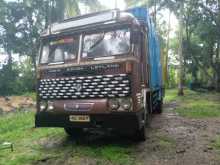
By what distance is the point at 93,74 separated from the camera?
6832mm

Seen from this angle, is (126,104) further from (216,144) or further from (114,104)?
(216,144)

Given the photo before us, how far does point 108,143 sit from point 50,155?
5.09ft

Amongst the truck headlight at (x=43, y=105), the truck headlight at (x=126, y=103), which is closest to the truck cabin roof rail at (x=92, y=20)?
the truck headlight at (x=43, y=105)

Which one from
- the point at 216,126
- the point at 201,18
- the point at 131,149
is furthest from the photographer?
the point at 201,18

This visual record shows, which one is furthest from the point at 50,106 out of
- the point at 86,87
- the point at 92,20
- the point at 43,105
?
the point at 92,20

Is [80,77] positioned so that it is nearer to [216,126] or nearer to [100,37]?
[100,37]

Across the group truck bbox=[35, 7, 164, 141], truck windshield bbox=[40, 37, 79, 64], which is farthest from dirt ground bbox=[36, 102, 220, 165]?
truck windshield bbox=[40, 37, 79, 64]

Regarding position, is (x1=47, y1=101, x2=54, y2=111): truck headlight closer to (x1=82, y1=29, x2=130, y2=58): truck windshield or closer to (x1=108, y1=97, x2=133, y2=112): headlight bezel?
(x1=82, y1=29, x2=130, y2=58): truck windshield

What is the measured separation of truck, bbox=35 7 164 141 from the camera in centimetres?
658

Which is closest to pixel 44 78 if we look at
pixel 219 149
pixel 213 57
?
pixel 219 149

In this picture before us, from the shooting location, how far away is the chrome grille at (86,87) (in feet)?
21.6

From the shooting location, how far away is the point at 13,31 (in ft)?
97.5

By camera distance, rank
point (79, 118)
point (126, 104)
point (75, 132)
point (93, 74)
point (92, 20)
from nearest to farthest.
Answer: point (126, 104)
point (93, 74)
point (79, 118)
point (92, 20)
point (75, 132)

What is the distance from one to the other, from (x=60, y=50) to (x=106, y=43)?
46.0 inches
